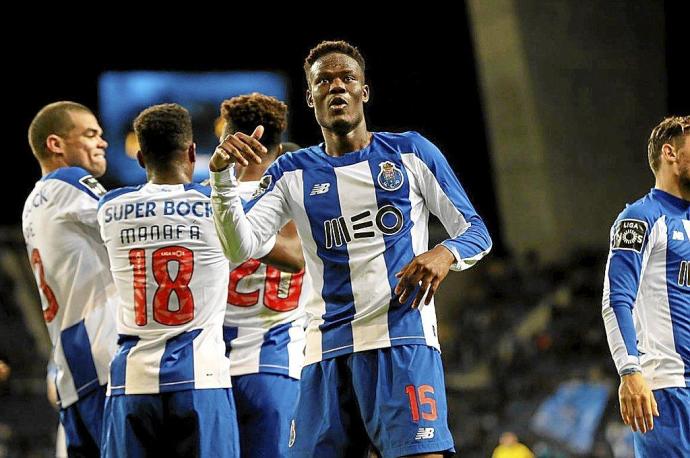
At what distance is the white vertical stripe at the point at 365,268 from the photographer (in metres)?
4.58

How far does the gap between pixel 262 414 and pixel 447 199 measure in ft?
5.19

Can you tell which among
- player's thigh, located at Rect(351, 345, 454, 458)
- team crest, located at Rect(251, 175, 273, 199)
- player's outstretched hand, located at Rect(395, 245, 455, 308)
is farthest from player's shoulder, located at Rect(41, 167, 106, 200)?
player's outstretched hand, located at Rect(395, 245, 455, 308)

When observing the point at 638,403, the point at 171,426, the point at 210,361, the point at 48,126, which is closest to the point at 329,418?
the point at 210,361

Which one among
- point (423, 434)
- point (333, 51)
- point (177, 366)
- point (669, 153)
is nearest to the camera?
point (423, 434)

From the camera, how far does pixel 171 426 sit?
16.4ft

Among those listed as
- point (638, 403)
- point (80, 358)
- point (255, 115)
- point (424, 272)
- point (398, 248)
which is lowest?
point (638, 403)

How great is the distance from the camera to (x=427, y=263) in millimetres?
4242

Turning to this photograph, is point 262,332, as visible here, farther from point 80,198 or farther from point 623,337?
point 623,337

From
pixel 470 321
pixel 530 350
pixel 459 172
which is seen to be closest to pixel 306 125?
pixel 459 172

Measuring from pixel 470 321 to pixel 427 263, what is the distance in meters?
18.3

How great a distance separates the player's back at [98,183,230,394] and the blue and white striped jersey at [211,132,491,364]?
1.13 feet

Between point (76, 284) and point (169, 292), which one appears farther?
point (76, 284)

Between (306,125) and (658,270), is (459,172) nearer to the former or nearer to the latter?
(306,125)

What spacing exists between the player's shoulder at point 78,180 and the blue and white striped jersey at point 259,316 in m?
0.79
